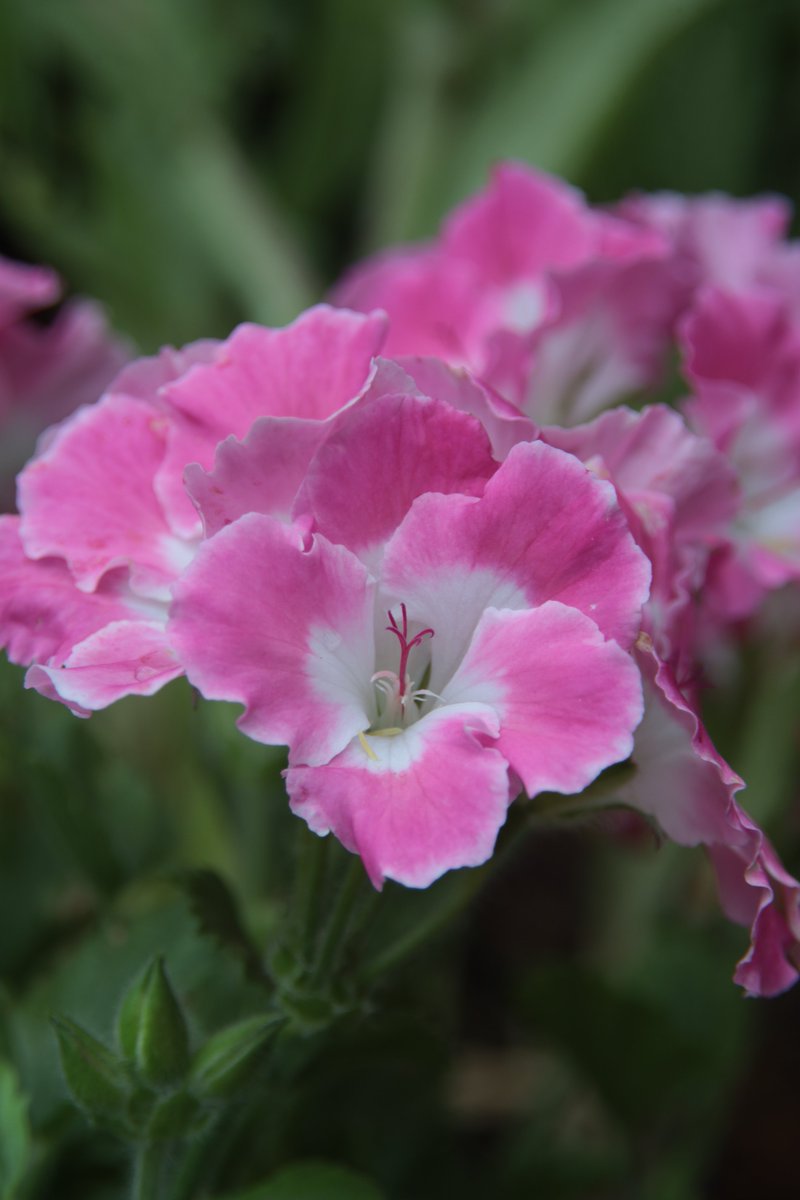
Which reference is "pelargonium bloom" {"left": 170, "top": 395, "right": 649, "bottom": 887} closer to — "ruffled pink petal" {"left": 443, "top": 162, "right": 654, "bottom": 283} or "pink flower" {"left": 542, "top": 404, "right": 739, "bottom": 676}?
"pink flower" {"left": 542, "top": 404, "right": 739, "bottom": 676}

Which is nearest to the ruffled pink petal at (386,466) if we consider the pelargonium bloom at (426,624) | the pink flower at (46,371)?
the pelargonium bloom at (426,624)

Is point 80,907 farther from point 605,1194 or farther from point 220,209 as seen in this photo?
point 220,209

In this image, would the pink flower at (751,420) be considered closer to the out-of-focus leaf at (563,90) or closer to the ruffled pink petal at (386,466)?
the ruffled pink petal at (386,466)

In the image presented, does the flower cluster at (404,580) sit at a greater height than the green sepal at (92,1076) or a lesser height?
greater

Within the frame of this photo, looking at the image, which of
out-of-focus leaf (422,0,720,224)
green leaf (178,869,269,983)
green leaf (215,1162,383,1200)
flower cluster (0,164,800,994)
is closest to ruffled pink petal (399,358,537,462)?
flower cluster (0,164,800,994)

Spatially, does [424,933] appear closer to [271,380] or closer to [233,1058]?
[233,1058]
